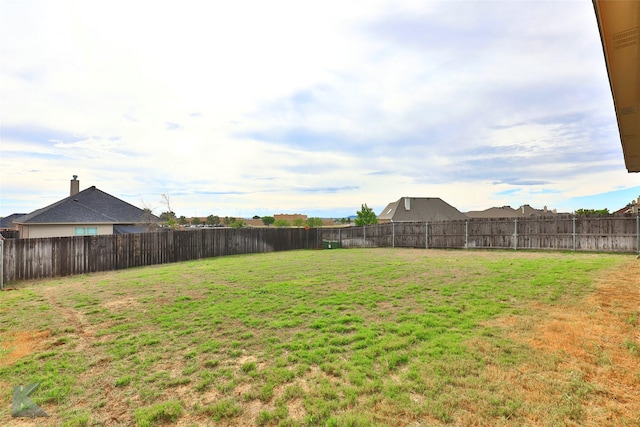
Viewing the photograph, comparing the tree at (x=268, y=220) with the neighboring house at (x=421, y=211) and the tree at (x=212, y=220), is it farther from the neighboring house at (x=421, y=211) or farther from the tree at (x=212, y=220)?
the neighboring house at (x=421, y=211)

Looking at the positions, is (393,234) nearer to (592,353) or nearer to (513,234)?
(513,234)

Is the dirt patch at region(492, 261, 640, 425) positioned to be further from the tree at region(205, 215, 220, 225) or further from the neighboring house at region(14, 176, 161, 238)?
the tree at region(205, 215, 220, 225)

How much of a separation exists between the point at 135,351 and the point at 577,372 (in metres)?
5.38

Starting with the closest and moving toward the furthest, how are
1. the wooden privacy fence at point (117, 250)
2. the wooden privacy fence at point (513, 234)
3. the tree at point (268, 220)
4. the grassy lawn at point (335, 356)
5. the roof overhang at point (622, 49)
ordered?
the roof overhang at point (622, 49)
the grassy lawn at point (335, 356)
the wooden privacy fence at point (117, 250)
the wooden privacy fence at point (513, 234)
the tree at point (268, 220)

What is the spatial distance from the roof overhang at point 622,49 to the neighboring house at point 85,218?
23.7m

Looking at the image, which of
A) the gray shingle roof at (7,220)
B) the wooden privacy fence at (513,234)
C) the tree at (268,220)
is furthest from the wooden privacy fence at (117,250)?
the tree at (268,220)

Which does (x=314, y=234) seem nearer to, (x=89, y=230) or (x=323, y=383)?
(x=89, y=230)

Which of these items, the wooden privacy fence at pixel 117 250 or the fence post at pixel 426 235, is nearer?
the wooden privacy fence at pixel 117 250

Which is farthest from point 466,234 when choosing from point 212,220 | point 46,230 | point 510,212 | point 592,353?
point 212,220

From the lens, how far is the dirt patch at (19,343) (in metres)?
3.91

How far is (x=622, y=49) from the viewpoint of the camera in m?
1.95

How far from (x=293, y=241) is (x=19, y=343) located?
59.7ft

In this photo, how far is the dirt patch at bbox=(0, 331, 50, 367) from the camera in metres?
3.91

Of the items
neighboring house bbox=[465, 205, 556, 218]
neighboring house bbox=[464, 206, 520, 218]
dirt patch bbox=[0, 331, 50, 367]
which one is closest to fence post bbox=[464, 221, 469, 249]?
dirt patch bbox=[0, 331, 50, 367]
